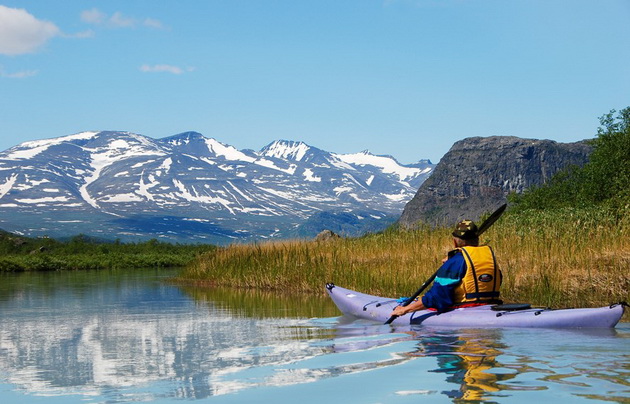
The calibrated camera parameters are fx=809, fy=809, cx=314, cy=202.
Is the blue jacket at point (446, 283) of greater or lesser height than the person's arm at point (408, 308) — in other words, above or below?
above

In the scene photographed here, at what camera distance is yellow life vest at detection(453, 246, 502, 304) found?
37.2 feet

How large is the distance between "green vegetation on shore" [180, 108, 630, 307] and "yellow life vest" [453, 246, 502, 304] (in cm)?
345

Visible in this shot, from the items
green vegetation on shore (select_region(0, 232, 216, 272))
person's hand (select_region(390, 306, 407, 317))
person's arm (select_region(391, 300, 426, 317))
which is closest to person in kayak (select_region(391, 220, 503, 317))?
person's arm (select_region(391, 300, 426, 317))

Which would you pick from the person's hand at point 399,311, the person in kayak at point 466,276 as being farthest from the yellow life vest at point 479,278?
the person's hand at point 399,311

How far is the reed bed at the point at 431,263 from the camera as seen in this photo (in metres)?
15.0

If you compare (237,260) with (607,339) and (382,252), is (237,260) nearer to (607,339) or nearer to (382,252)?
(382,252)

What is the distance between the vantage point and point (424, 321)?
12344 mm

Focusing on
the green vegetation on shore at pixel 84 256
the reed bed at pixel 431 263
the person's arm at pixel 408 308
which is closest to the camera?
the person's arm at pixel 408 308

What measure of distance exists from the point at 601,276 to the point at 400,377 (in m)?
7.94

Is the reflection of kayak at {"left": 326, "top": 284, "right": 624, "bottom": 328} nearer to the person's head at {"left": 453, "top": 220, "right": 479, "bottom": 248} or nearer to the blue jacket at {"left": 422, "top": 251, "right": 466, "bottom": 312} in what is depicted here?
the blue jacket at {"left": 422, "top": 251, "right": 466, "bottom": 312}

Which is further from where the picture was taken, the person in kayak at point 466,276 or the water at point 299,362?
the person in kayak at point 466,276

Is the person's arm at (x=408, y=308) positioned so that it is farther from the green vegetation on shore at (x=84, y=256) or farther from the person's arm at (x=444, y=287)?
the green vegetation on shore at (x=84, y=256)

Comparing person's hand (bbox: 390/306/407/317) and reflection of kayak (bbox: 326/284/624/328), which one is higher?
person's hand (bbox: 390/306/407/317)

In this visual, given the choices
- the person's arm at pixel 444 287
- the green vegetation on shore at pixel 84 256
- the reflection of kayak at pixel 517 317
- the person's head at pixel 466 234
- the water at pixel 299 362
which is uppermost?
the green vegetation on shore at pixel 84 256
